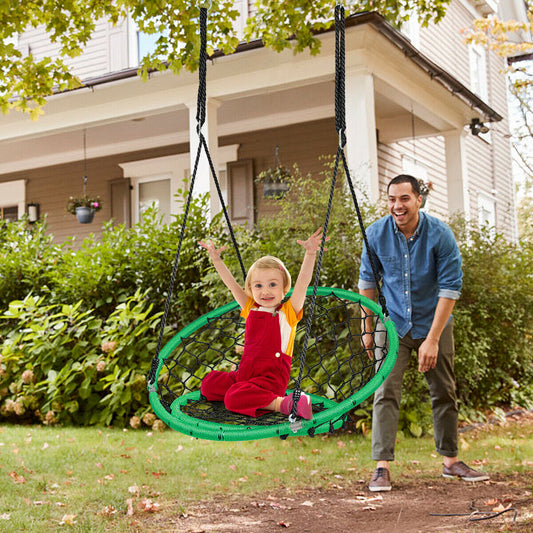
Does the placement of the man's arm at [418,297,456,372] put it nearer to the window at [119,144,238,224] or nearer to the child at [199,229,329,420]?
the child at [199,229,329,420]

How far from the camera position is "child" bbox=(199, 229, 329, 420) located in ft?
9.95

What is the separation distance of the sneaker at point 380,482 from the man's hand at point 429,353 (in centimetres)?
72

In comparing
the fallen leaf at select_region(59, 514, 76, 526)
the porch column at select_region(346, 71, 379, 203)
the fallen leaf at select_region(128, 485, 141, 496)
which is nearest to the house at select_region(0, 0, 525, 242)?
the porch column at select_region(346, 71, 379, 203)

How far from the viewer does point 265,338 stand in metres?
3.22

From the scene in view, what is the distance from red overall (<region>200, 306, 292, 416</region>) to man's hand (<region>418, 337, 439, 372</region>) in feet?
2.90

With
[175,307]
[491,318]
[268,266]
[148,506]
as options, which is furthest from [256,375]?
[175,307]

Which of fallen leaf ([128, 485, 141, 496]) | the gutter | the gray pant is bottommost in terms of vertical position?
fallen leaf ([128, 485, 141, 496])

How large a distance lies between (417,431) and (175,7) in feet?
12.2

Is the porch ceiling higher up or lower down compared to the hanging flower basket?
higher up

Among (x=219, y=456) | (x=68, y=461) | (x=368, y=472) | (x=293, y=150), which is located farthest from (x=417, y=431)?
(x=293, y=150)

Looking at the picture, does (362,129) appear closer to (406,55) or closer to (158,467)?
(406,55)

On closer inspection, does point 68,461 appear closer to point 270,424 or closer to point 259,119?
point 270,424

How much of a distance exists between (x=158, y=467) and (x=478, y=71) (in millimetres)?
12644

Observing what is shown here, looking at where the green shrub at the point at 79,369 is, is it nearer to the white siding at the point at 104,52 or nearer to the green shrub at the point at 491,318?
the green shrub at the point at 491,318
